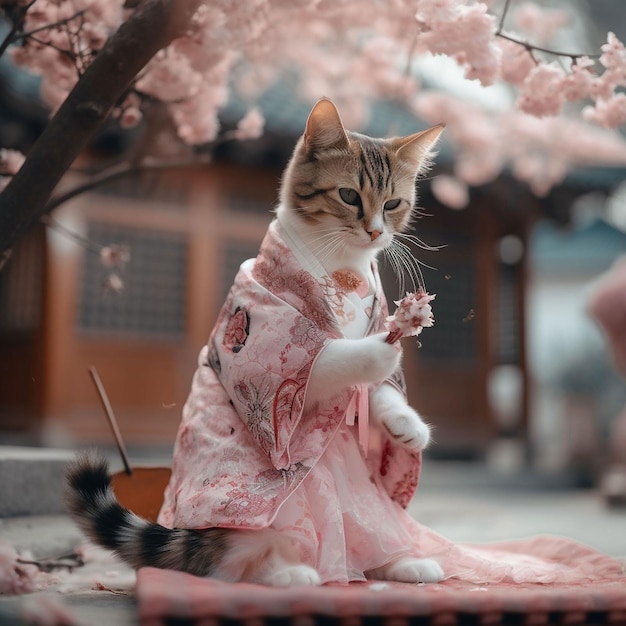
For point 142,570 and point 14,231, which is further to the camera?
point 14,231

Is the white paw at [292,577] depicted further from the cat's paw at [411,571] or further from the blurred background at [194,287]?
the blurred background at [194,287]

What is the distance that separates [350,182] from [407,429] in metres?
0.71

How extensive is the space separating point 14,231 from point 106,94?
0.50m

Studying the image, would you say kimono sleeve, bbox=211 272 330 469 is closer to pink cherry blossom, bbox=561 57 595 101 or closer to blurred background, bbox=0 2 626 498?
pink cherry blossom, bbox=561 57 595 101

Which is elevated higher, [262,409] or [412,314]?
[412,314]

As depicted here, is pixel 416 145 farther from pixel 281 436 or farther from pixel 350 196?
pixel 281 436

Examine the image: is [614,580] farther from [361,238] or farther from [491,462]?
[491,462]

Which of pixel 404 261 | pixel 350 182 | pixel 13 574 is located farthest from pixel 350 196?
pixel 13 574

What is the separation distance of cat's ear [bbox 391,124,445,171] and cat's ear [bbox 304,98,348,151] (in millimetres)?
196

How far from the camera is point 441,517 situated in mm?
5590

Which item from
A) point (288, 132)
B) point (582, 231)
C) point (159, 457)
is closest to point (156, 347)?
point (159, 457)

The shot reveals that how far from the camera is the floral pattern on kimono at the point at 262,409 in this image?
2.04 metres

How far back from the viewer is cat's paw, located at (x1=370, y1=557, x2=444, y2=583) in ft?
7.09

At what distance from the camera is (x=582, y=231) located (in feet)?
67.7
